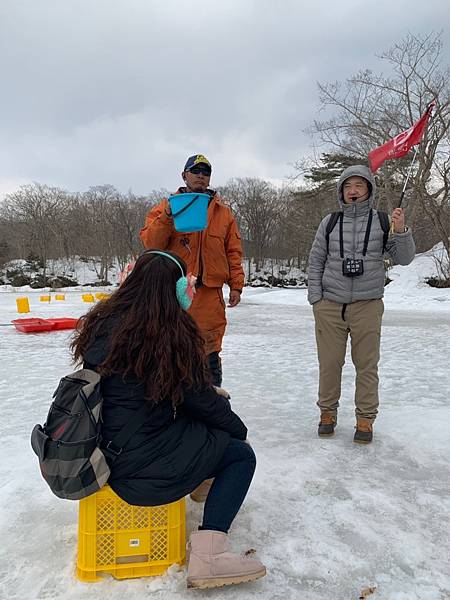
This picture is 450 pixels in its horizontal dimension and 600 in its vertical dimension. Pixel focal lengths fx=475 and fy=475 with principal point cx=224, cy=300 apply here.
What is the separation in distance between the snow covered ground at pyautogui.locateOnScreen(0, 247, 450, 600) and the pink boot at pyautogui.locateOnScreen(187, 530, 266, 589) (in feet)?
0.26

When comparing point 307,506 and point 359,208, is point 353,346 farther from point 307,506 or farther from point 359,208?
point 307,506

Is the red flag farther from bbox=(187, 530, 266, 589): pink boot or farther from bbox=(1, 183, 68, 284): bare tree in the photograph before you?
bbox=(1, 183, 68, 284): bare tree

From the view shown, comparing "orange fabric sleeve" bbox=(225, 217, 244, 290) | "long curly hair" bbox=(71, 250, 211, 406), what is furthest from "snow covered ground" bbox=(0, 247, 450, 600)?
"orange fabric sleeve" bbox=(225, 217, 244, 290)

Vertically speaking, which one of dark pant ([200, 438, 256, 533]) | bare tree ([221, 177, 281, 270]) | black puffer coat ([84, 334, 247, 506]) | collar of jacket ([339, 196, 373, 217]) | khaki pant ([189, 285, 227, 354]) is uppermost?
bare tree ([221, 177, 281, 270])

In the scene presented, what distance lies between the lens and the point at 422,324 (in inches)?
445

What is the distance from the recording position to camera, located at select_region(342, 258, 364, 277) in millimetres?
3459

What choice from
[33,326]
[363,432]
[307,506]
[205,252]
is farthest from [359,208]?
[33,326]

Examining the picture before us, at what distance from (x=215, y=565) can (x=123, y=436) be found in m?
0.61

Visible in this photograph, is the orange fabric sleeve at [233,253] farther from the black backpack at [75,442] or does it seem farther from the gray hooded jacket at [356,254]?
the black backpack at [75,442]

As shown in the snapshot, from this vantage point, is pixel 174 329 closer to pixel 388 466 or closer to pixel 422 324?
pixel 388 466

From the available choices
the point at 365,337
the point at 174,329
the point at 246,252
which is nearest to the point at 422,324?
the point at 365,337

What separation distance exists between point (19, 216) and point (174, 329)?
59.9 m

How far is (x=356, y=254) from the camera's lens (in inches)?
138

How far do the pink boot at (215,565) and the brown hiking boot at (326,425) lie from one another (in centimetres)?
182
